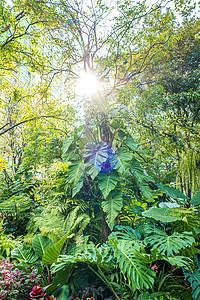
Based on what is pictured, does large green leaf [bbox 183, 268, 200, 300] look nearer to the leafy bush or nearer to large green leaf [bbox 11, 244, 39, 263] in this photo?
the leafy bush

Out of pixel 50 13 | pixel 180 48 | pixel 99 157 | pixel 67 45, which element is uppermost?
pixel 180 48

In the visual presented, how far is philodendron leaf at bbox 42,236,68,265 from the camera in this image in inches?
41.1

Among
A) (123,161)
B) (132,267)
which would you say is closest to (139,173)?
(123,161)

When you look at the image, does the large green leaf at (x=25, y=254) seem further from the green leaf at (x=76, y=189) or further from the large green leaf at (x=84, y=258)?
the green leaf at (x=76, y=189)

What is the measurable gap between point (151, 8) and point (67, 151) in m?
3.20

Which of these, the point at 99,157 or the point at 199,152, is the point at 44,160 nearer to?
the point at 99,157

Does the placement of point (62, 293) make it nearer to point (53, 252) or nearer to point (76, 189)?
point (53, 252)

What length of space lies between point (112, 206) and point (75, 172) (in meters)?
0.49

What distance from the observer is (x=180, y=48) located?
435 cm

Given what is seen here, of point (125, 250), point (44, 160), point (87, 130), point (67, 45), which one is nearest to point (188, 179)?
point (87, 130)

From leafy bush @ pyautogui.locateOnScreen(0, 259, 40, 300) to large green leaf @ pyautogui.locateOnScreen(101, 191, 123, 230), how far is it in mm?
611

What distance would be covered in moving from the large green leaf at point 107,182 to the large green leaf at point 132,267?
0.42 metres

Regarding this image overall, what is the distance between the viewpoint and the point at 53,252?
1.06m

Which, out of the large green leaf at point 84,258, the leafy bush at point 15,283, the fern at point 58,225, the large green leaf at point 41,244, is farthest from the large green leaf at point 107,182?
the leafy bush at point 15,283
